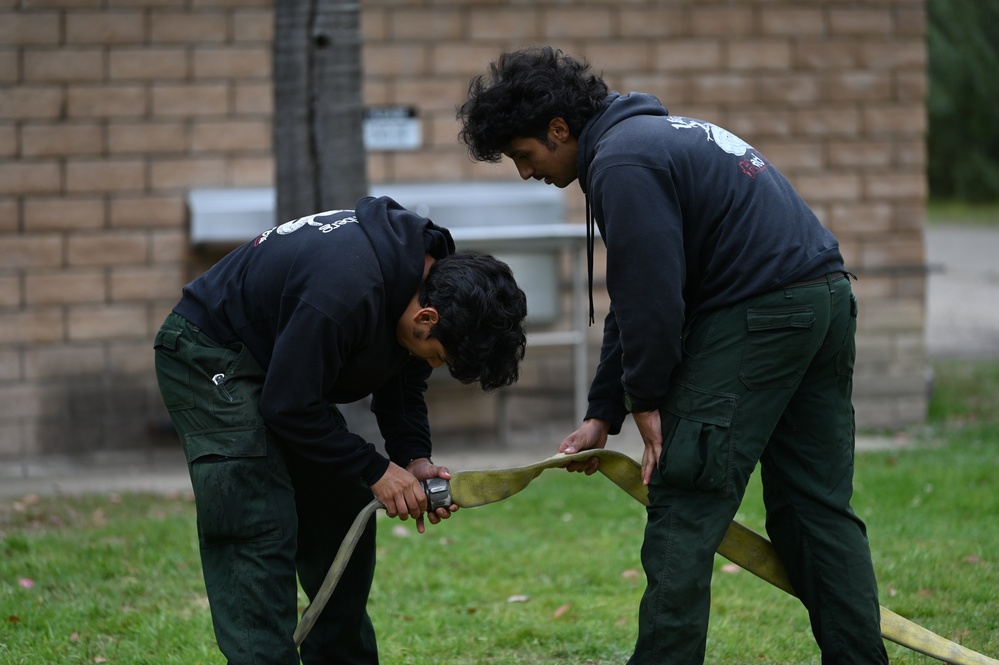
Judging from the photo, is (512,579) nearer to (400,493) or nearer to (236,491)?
(400,493)

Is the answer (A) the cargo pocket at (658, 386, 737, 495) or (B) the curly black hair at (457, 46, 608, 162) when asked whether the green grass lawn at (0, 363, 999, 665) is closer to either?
(A) the cargo pocket at (658, 386, 737, 495)

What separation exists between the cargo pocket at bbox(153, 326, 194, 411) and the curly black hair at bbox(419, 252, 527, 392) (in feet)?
2.18

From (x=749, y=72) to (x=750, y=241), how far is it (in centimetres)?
554

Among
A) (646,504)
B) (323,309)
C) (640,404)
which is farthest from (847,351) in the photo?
A: (323,309)

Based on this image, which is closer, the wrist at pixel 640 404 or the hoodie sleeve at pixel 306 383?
the hoodie sleeve at pixel 306 383

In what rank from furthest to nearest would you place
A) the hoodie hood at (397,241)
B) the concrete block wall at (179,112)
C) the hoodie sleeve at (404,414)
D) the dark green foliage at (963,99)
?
1. the dark green foliage at (963,99)
2. the concrete block wall at (179,112)
3. the hoodie sleeve at (404,414)
4. the hoodie hood at (397,241)

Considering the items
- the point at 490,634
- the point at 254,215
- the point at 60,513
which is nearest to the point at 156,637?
the point at 490,634

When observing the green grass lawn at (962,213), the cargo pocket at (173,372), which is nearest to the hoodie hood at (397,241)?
the cargo pocket at (173,372)

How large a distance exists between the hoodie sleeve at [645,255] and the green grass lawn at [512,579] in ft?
4.82

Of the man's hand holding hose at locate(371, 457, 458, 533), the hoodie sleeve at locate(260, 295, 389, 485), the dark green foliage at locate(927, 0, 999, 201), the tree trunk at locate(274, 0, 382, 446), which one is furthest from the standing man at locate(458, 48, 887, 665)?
the dark green foliage at locate(927, 0, 999, 201)

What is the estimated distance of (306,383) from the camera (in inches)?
119

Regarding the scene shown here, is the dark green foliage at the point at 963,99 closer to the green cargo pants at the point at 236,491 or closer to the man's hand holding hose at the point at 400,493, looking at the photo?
the man's hand holding hose at the point at 400,493

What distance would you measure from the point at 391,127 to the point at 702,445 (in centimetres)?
528

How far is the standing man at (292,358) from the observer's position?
3.05 meters
